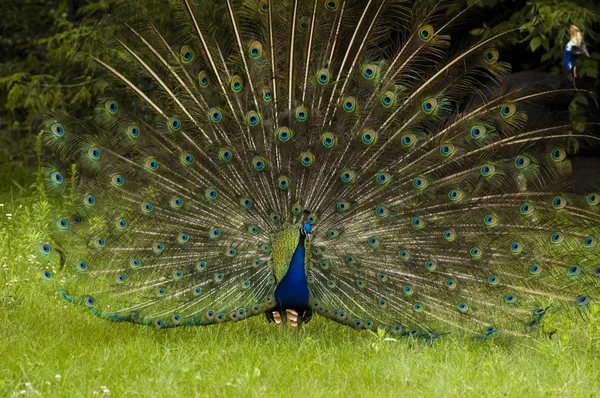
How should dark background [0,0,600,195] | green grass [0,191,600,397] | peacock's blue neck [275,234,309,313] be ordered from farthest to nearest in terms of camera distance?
dark background [0,0,600,195], peacock's blue neck [275,234,309,313], green grass [0,191,600,397]

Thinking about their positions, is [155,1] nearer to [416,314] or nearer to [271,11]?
[271,11]

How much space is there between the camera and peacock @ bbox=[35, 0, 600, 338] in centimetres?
557

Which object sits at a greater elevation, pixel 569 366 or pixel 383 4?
pixel 383 4

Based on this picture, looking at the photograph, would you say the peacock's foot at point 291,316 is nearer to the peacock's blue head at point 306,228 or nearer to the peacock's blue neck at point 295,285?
the peacock's blue neck at point 295,285

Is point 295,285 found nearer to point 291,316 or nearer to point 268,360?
point 291,316

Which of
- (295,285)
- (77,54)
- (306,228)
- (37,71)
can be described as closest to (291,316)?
(295,285)

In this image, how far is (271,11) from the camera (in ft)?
19.0

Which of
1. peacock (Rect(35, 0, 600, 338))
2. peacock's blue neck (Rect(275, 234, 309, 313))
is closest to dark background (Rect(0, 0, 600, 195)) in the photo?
peacock (Rect(35, 0, 600, 338))

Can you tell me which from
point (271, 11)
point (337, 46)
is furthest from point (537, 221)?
point (271, 11)

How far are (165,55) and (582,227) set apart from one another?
2.52 metres

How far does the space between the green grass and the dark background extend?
1.82m

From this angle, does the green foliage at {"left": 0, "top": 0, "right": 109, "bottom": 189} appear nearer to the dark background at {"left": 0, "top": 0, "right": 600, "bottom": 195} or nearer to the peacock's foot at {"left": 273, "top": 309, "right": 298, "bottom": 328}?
the dark background at {"left": 0, "top": 0, "right": 600, "bottom": 195}

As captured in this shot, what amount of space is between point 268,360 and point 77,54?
475 cm

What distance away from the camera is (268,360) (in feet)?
16.9
